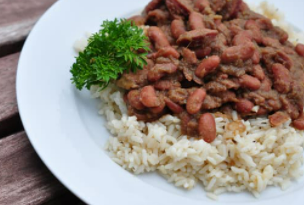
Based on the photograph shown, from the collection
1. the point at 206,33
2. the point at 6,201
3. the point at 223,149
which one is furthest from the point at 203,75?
the point at 6,201

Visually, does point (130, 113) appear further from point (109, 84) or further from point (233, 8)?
point (233, 8)

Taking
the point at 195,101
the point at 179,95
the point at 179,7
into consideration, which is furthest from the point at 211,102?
the point at 179,7

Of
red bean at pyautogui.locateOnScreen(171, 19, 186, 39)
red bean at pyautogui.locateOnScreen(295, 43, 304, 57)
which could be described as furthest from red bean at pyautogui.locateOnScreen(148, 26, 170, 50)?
red bean at pyautogui.locateOnScreen(295, 43, 304, 57)

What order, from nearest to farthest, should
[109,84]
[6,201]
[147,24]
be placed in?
[6,201], [109,84], [147,24]

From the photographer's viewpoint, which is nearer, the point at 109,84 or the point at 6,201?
the point at 6,201

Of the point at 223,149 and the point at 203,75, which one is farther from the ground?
the point at 203,75

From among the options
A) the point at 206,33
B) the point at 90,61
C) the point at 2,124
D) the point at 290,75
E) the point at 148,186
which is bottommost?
the point at 2,124

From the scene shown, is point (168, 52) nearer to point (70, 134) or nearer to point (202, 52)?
point (202, 52)
